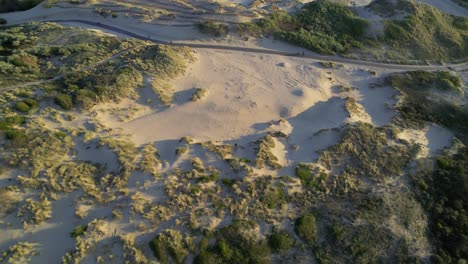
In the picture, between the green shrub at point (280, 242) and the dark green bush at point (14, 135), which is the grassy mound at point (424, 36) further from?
the dark green bush at point (14, 135)

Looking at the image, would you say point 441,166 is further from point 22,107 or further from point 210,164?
point 22,107

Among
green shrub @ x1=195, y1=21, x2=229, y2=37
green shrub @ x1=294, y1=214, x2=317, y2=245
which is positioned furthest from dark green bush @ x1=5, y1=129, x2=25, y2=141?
green shrub @ x1=195, y1=21, x2=229, y2=37

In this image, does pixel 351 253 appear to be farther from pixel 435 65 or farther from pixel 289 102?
pixel 435 65

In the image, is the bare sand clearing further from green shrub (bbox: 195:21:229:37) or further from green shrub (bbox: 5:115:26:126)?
green shrub (bbox: 5:115:26:126)

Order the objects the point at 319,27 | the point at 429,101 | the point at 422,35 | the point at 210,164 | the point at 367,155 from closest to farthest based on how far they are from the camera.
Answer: the point at 210,164, the point at 367,155, the point at 429,101, the point at 319,27, the point at 422,35

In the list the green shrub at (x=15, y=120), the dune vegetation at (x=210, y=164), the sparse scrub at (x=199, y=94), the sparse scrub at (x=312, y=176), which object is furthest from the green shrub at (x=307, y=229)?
the green shrub at (x=15, y=120)

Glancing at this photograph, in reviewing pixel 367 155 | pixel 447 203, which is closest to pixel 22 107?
pixel 367 155

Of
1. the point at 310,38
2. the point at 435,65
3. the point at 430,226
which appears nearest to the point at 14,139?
the point at 430,226
